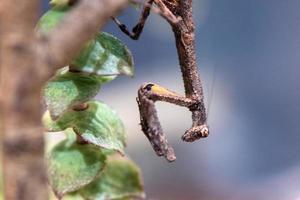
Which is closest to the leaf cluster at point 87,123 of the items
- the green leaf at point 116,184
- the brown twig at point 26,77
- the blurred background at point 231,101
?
the green leaf at point 116,184

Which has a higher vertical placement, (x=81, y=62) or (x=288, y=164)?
(x=81, y=62)

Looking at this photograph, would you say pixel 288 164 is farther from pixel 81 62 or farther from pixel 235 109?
pixel 81 62

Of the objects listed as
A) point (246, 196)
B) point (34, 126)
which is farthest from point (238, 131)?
point (34, 126)

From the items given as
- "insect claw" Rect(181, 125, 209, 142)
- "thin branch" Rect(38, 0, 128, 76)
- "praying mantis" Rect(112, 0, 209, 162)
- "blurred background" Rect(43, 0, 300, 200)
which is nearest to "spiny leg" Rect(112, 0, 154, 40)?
"praying mantis" Rect(112, 0, 209, 162)

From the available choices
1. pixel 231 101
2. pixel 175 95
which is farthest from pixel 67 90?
pixel 231 101

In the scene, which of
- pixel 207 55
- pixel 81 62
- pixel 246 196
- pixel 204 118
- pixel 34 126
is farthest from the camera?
pixel 207 55

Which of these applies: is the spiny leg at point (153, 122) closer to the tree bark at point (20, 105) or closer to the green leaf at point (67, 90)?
the green leaf at point (67, 90)

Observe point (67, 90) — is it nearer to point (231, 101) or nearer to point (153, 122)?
point (153, 122)
